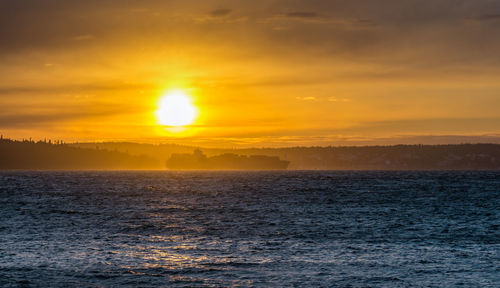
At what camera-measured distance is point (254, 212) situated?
73.8m

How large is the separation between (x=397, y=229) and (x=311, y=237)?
1116 centimetres

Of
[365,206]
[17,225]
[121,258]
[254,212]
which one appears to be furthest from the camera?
[365,206]

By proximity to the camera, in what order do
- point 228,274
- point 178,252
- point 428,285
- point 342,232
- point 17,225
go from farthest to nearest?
point 17,225, point 342,232, point 178,252, point 228,274, point 428,285

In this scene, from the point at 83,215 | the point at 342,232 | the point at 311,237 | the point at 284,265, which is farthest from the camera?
the point at 83,215

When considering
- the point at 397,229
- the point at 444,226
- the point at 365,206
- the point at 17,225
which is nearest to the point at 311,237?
the point at 397,229

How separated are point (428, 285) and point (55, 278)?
19713 millimetres

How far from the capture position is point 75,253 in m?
38.0

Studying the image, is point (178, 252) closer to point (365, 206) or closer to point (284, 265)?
point (284, 265)

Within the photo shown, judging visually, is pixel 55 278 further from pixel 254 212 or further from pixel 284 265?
pixel 254 212

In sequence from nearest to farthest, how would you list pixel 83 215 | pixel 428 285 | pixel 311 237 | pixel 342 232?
pixel 428 285, pixel 311 237, pixel 342 232, pixel 83 215

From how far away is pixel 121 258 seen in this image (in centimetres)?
3609

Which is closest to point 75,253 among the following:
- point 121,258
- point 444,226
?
point 121,258

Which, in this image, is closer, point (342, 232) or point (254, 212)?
point (342, 232)

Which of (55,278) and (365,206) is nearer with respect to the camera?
(55,278)
